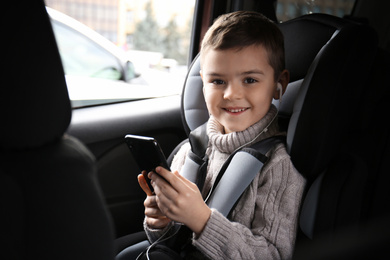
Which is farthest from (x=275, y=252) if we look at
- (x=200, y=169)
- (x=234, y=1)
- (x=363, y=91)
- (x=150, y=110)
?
(x=234, y=1)

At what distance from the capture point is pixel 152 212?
123 centimetres

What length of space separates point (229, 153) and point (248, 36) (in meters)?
0.36

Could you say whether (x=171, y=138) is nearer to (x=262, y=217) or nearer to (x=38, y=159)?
(x=262, y=217)

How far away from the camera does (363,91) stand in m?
1.17

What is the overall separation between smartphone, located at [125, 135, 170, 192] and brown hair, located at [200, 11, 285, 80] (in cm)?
39

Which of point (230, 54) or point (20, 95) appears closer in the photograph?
point (20, 95)

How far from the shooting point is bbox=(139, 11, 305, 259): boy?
107 cm

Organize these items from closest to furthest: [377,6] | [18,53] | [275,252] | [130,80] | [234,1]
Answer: [18,53] < [275,252] < [377,6] < [234,1] < [130,80]

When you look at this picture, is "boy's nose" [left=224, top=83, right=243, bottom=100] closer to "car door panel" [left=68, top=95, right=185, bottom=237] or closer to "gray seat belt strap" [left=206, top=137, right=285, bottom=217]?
"gray seat belt strap" [left=206, top=137, right=285, bottom=217]

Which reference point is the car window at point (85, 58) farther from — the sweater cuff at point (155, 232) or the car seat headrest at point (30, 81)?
the car seat headrest at point (30, 81)

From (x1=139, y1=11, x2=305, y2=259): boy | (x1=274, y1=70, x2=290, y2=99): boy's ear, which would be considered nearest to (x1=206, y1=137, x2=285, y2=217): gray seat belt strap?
(x1=139, y1=11, x2=305, y2=259): boy

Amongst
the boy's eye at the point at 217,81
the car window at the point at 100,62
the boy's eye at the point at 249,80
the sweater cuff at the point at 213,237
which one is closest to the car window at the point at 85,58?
the car window at the point at 100,62

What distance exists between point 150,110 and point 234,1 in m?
0.62

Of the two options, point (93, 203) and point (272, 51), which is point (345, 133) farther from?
point (93, 203)
